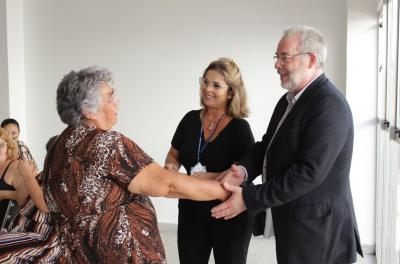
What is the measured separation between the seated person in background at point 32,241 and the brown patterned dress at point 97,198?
0.66 ft

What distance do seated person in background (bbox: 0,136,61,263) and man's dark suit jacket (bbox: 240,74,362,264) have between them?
3.01ft

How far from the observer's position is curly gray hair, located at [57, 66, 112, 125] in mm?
1902

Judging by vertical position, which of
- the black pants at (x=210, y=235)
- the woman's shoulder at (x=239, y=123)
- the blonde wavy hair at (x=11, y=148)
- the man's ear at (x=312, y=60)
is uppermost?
the man's ear at (x=312, y=60)

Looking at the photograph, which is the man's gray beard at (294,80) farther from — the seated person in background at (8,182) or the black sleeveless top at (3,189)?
the black sleeveless top at (3,189)

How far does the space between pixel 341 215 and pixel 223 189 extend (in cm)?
53

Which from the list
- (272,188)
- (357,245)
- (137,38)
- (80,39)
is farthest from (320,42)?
(80,39)

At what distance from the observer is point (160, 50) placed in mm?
5367

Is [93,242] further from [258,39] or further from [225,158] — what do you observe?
[258,39]

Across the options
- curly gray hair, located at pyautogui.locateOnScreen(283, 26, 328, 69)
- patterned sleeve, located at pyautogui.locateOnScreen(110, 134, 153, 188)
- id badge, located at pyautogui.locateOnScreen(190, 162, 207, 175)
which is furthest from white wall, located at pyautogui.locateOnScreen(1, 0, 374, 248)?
patterned sleeve, located at pyautogui.locateOnScreen(110, 134, 153, 188)

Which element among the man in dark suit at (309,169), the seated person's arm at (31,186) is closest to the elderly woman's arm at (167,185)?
the man in dark suit at (309,169)

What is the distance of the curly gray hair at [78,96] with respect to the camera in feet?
6.24

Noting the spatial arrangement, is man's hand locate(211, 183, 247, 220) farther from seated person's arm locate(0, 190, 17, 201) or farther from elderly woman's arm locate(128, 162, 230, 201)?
seated person's arm locate(0, 190, 17, 201)

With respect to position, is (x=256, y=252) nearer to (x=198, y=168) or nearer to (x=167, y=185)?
(x=198, y=168)

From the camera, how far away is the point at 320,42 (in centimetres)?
206
